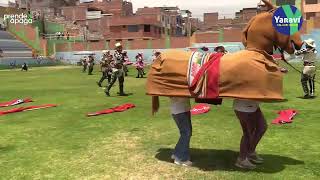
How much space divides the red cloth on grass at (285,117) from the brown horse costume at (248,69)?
151 inches

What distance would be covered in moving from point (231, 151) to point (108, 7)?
100 m

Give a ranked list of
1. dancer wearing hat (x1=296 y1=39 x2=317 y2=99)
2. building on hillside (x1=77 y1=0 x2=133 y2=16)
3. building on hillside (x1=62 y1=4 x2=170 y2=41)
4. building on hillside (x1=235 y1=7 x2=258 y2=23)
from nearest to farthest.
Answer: dancer wearing hat (x1=296 y1=39 x2=317 y2=99)
building on hillside (x1=62 y1=4 x2=170 y2=41)
building on hillside (x1=235 y1=7 x2=258 y2=23)
building on hillside (x1=77 y1=0 x2=133 y2=16)

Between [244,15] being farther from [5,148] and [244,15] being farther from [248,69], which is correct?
[248,69]

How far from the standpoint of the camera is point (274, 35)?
5.91m

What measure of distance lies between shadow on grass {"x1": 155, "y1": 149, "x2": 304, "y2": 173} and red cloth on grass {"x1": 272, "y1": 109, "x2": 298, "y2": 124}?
2.78 meters

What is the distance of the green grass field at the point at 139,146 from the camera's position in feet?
20.4

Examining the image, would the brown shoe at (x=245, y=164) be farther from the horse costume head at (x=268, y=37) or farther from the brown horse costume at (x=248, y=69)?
the horse costume head at (x=268, y=37)

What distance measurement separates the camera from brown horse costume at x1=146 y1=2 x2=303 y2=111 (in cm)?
568

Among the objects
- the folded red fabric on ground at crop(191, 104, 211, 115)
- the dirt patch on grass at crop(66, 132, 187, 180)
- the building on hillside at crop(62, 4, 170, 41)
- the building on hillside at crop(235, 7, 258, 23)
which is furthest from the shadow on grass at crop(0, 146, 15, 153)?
the building on hillside at crop(235, 7, 258, 23)

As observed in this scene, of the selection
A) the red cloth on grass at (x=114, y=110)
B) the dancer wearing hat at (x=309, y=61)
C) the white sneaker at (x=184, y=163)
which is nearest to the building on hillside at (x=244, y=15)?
the dancer wearing hat at (x=309, y=61)

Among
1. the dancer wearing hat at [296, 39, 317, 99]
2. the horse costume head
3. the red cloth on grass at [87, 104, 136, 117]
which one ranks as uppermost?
the horse costume head

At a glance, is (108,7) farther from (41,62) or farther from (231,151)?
(231,151)

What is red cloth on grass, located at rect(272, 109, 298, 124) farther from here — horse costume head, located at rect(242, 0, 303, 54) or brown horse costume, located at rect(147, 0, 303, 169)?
horse costume head, located at rect(242, 0, 303, 54)

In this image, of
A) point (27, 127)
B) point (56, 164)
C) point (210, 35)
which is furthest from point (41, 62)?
point (56, 164)
